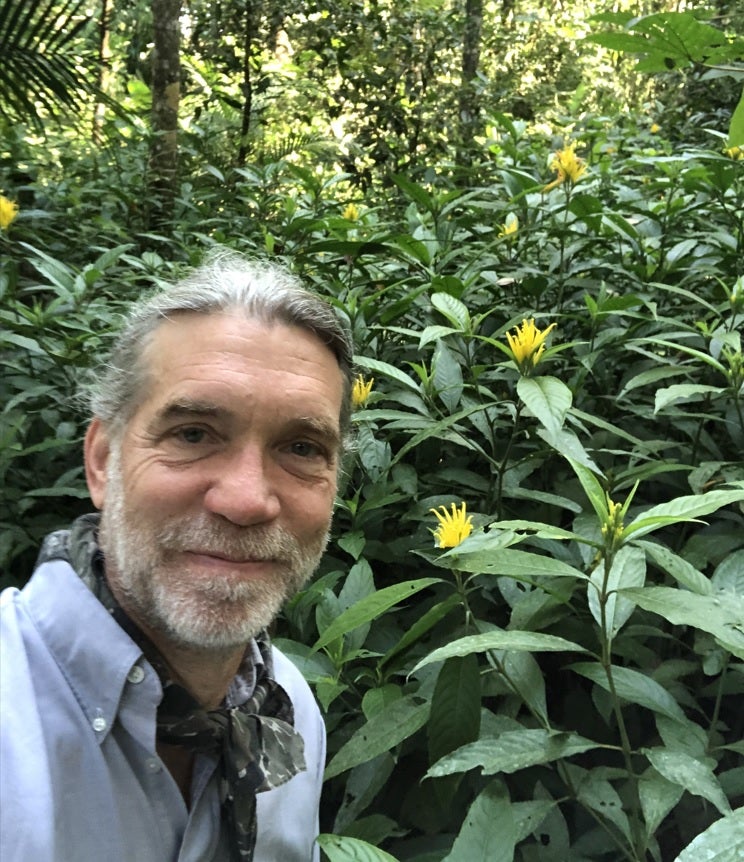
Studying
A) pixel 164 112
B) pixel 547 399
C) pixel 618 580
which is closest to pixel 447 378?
pixel 547 399

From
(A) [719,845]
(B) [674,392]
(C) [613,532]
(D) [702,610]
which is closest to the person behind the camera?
(A) [719,845]

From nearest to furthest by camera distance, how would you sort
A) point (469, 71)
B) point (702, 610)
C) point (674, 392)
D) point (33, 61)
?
point (702, 610) < point (674, 392) < point (33, 61) < point (469, 71)

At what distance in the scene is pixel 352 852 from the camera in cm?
100

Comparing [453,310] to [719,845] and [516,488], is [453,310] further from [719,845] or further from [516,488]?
[719,845]

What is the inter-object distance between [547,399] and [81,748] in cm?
Result: 90

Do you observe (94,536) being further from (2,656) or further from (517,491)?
(517,491)

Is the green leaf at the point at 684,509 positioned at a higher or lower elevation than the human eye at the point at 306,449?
higher

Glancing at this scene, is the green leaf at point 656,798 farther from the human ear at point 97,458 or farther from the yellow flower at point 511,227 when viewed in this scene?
the yellow flower at point 511,227

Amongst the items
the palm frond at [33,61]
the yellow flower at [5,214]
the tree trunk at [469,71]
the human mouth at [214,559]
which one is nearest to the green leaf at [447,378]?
the human mouth at [214,559]

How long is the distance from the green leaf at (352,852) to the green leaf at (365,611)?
0.28 meters

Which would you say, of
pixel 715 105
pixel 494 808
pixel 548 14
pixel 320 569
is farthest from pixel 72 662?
pixel 548 14

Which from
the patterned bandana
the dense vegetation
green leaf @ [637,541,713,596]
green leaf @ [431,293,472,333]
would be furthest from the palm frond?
green leaf @ [637,541,713,596]

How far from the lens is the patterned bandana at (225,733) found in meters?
1.15

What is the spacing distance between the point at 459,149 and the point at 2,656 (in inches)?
187
